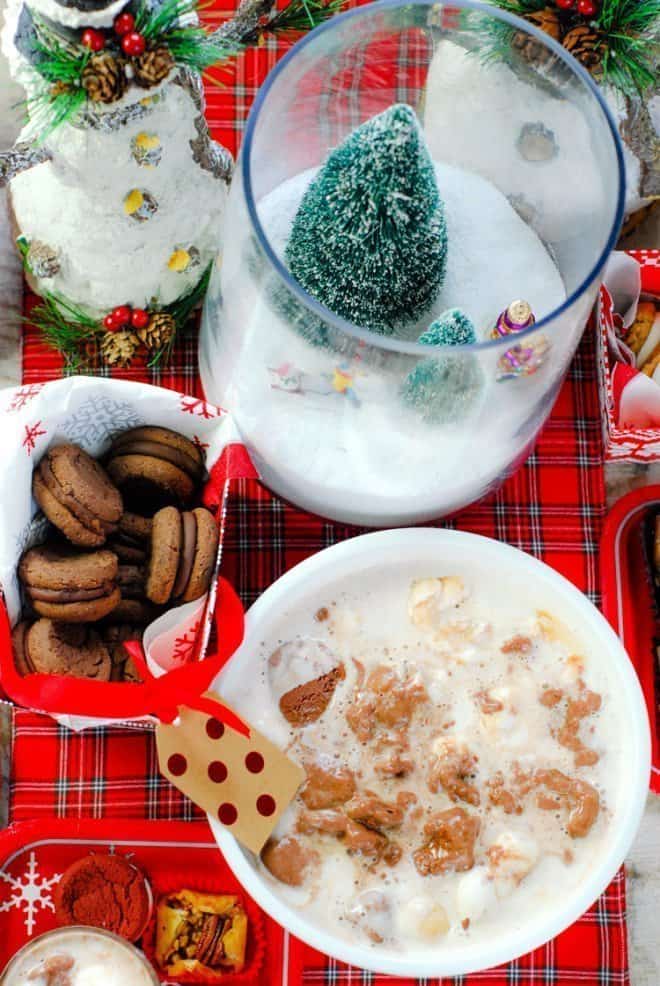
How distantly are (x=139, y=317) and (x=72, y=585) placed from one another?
0.31 m

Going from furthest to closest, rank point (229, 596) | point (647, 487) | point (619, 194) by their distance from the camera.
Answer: point (647, 487) < point (229, 596) < point (619, 194)

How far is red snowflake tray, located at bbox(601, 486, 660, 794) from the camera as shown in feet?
4.28

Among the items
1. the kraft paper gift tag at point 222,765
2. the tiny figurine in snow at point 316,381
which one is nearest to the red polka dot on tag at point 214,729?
the kraft paper gift tag at point 222,765

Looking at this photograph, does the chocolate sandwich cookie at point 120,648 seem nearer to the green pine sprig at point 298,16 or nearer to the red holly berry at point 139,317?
the red holly berry at point 139,317

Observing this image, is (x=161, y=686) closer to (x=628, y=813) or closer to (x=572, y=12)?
(x=628, y=813)

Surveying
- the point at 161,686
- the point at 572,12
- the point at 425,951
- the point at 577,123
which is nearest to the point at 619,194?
the point at 577,123

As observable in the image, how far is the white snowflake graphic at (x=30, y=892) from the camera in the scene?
1.23 metres

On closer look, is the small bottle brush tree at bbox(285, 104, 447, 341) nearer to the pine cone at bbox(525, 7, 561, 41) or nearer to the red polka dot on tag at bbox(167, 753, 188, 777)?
the pine cone at bbox(525, 7, 561, 41)

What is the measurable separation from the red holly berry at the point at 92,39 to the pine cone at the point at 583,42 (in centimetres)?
46

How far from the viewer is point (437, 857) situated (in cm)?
117

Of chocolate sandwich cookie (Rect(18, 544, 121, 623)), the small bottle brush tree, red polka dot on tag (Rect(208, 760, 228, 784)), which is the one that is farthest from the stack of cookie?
the small bottle brush tree

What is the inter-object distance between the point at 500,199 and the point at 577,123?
Answer: 10 cm

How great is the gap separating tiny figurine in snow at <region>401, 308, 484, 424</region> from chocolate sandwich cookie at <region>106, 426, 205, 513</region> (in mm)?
264

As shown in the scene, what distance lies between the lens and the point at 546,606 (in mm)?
1206
